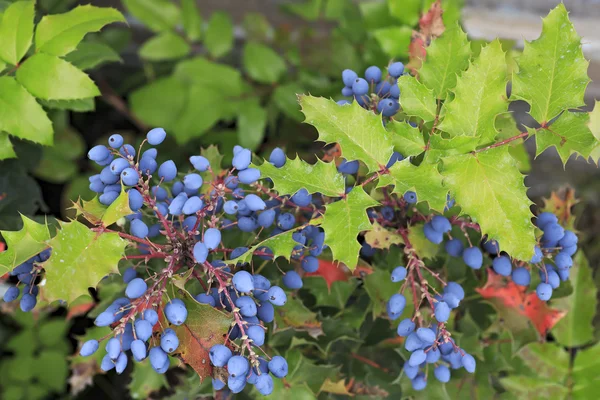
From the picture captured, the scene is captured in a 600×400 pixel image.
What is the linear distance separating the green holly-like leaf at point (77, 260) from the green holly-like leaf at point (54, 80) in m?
0.27

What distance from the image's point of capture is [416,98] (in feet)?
2.05

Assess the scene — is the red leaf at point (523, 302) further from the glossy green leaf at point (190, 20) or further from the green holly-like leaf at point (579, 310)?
the glossy green leaf at point (190, 20)

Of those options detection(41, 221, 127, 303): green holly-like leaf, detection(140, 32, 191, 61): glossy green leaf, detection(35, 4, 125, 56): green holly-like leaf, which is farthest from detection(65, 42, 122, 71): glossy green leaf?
detection(41, 221, 127, 303): green holly-like leaf

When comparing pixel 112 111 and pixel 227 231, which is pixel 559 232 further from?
pixel 112 111

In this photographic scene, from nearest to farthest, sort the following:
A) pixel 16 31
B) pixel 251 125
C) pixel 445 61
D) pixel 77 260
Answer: pixel 77 260
pixel 445 61
pixel 16 31
pixel 251 125

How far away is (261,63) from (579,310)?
83cm

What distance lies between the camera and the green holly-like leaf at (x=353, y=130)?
23.9 inches

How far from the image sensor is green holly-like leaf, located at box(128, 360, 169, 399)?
91cm

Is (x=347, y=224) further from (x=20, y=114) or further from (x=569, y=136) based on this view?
(x=20, y=114)

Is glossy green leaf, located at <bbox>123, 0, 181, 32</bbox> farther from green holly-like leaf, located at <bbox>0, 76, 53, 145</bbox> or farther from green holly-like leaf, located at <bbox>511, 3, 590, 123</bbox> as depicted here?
green holly-like leaf, located at <bbox>511, 3, 590, 123</bbox>

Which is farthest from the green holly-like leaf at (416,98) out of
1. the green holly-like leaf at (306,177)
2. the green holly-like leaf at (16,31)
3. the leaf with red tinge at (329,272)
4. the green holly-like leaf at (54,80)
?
the green holly-like leaf at (16,31)

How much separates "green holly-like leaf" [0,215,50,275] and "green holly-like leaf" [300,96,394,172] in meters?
0.33

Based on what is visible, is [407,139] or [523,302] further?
[523,302]

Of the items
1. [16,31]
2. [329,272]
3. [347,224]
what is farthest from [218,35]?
[347,224]
